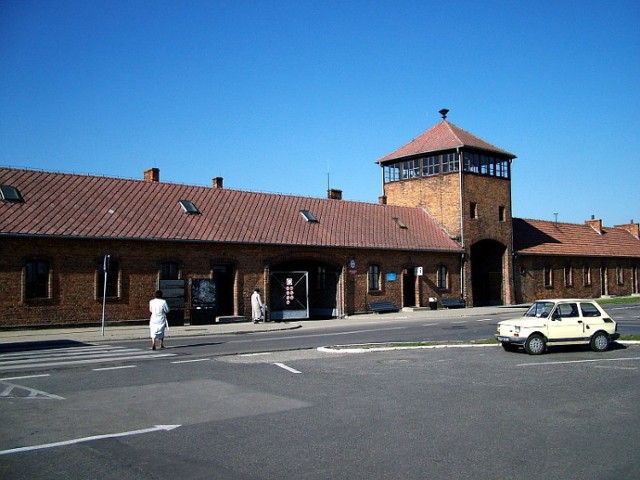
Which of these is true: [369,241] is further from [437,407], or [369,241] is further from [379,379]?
[437,407]

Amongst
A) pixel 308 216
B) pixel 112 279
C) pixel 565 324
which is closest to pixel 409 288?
pixel 308 216

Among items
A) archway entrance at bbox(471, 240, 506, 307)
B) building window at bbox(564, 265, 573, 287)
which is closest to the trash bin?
archway entrance at bbox(471, 240, 506, 307)

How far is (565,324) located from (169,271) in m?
18.6

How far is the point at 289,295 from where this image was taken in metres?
33.4

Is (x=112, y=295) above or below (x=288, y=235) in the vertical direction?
below

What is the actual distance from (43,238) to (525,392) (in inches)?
832

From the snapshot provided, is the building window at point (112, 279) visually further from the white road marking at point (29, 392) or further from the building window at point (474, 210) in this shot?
the building window at point (474, 210)

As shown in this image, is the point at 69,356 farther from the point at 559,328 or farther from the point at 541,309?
the point at 559,328

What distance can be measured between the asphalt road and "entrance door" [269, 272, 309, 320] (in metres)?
17.6

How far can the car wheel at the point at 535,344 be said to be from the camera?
52.1ft

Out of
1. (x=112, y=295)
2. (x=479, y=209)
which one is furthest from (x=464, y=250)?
(x=112, y=295)

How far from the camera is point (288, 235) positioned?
34031mm

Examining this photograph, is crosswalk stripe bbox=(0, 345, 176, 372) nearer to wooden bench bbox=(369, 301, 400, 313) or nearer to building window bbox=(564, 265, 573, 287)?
wooden bench bbox=(369, 301, 400, 313)

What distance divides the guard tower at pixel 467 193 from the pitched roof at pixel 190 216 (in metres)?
1.94
